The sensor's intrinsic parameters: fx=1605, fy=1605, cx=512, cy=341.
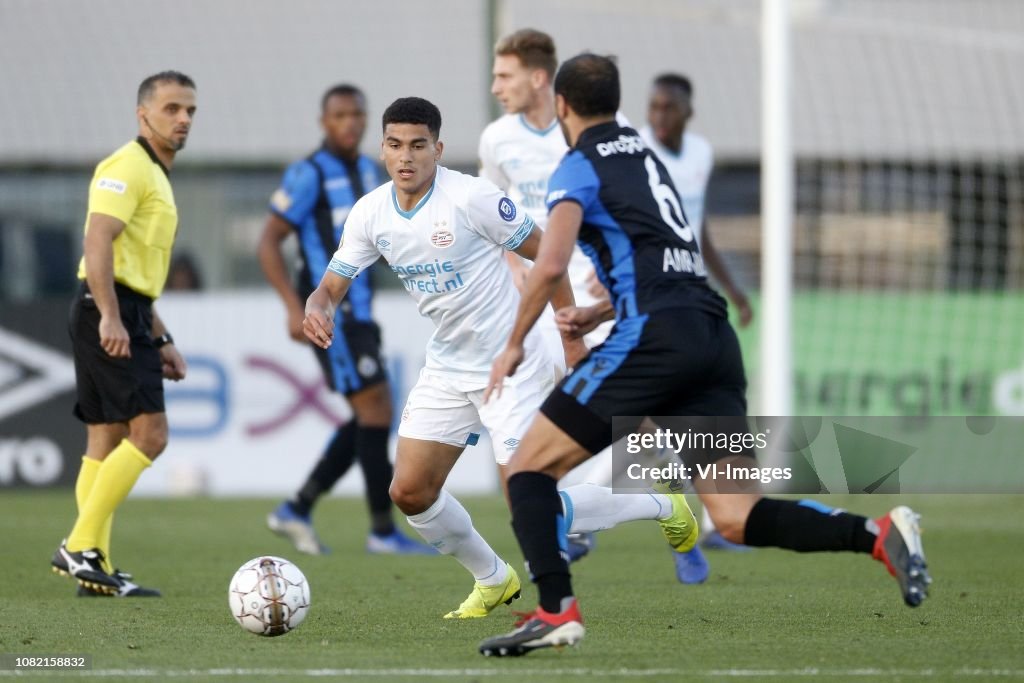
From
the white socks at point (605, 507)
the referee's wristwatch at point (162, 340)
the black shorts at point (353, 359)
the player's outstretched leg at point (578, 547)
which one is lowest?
the player's outstretched leg at point (578, 547)

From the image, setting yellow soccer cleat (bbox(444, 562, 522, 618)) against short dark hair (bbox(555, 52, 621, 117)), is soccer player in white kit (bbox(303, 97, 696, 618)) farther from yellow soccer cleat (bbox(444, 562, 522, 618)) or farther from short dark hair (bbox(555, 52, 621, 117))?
short dark hair (bbox(555, 52, 621, 117))

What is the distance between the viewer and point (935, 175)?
54.9ft

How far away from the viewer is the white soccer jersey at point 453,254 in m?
6.25

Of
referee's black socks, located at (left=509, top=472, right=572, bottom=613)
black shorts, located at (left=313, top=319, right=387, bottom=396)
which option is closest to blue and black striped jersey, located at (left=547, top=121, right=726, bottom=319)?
referee's black socks, located at (left=509, top=472, right=572, bottom=613)

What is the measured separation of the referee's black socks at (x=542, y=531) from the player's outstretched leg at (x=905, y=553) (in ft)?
3.37

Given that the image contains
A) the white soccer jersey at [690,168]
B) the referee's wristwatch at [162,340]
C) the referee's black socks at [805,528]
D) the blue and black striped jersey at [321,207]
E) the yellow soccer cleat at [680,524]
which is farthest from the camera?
the blue and black striped jersey at [321,207]

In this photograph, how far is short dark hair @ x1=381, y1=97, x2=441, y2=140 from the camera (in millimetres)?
6152

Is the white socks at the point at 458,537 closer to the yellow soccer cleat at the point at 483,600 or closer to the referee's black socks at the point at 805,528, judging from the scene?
the yellow soccer cleat at the point at 483,600

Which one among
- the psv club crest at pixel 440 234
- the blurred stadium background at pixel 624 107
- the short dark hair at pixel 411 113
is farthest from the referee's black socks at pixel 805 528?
the blurred stadium background at pixel 624 107

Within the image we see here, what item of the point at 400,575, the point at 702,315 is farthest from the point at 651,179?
the point at 400,575

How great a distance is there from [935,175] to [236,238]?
7.26m

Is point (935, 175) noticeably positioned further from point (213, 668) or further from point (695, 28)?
point (213, 668)

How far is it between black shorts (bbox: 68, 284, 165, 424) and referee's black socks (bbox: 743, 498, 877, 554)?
317 centimetres

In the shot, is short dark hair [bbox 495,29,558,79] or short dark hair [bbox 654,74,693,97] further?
short dark hair [bbox 654,74,693,97]
